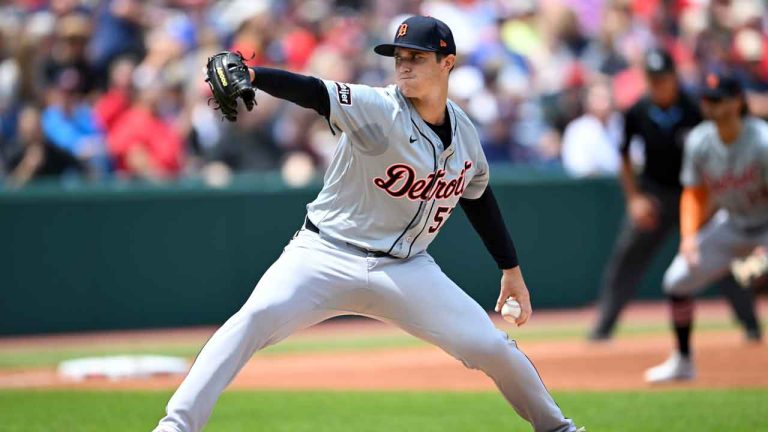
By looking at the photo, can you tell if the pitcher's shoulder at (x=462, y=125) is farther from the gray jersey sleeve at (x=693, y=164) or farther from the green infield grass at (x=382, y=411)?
the gray jersey sleeve at (x=693, y=164)

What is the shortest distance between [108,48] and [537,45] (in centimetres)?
556

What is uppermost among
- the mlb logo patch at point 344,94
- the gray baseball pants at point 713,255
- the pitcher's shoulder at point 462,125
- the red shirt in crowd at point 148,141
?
the mlb logo patch at point 344,94

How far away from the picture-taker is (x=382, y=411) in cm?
829

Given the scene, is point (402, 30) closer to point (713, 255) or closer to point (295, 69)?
point (713, 255)

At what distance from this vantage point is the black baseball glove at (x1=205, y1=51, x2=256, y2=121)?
16.3 ft

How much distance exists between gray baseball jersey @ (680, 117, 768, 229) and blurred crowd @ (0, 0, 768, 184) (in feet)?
16.8

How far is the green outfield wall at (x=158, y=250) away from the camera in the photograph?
42.9 ft

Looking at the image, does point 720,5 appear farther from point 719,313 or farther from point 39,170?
point 39,170

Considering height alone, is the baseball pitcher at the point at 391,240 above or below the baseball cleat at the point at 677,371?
above

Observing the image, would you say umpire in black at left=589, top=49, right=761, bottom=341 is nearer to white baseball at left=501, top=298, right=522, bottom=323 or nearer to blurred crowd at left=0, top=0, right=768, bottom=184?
blurred crowd at left=0, top=0, right=768, bottom=184

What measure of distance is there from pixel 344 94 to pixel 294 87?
31 centimetres

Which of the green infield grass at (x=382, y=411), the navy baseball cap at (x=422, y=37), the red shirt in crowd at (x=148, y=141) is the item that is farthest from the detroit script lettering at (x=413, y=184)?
the red shirt in crowd at (x=148, y=141)

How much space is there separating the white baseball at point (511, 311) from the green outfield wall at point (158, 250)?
7814 mm

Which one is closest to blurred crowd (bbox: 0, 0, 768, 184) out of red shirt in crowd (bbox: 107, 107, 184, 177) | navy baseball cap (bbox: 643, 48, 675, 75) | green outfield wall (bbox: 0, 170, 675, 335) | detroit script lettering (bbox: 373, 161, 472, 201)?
red shirt in crowd (bbox: 107, 107, 184, 177)
